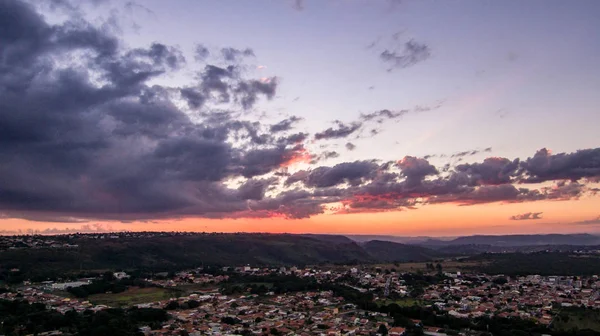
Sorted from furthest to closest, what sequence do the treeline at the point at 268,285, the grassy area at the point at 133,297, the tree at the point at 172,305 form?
the treeline at the point at 268,285
the grassy area at the point at 133,297
the tree at the point at 172,305

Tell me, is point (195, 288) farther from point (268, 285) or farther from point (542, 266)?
point (542, 266)

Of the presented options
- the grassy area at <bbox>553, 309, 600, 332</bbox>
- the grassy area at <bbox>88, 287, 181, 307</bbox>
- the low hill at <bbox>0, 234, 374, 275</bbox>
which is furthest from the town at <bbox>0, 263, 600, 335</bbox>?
the low hill at <bbox>0, 234, 374, 275</bbox>

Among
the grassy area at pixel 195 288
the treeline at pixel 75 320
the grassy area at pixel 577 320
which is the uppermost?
the treeline at pixel 75 320

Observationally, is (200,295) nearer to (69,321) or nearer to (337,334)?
(69,321)

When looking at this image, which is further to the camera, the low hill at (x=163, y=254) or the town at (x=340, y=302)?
the low hill at (x=163, y=254)

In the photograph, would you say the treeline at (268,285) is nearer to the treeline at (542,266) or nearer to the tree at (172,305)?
the tree at (172,305)

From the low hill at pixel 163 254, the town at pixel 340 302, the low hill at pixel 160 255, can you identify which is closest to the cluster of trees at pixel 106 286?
the town at pixel 340 302

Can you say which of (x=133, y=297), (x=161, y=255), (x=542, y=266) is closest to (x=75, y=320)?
(x=133, y=297)
